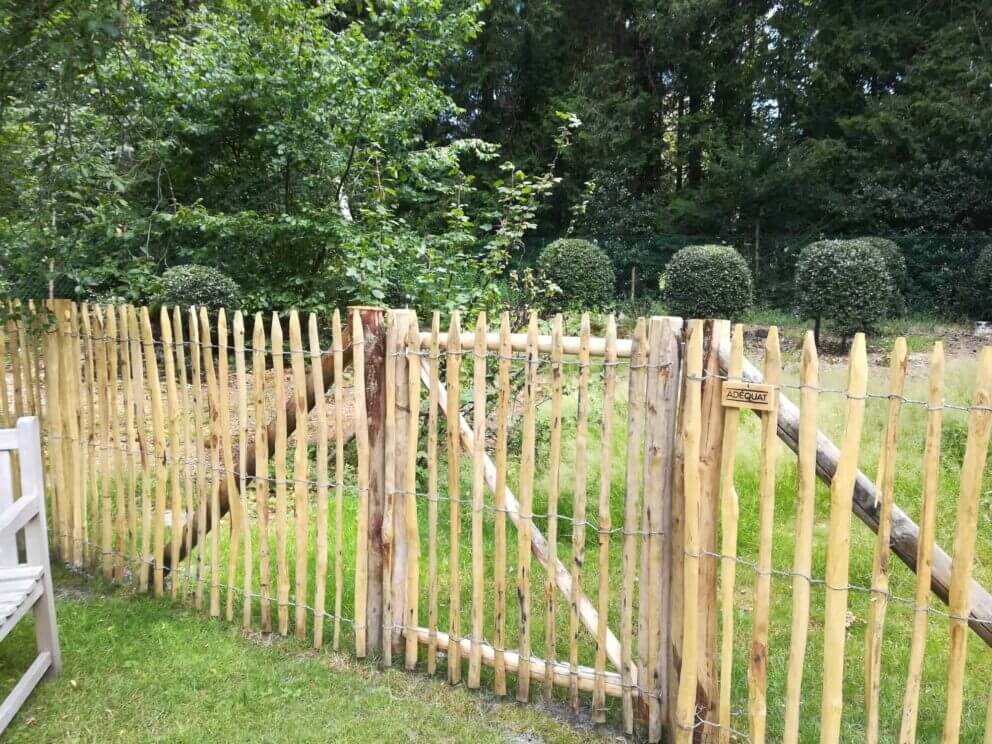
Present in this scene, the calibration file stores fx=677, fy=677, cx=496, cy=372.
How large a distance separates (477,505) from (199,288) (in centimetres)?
604

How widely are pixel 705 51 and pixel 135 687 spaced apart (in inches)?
728

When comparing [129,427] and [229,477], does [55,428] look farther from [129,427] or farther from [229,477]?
[229,477]

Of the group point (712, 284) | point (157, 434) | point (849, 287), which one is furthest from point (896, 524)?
point (712, 284)

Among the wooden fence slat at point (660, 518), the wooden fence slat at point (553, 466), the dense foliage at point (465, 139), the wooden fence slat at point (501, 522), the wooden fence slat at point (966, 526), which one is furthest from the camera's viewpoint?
the dense foliage at point (465, 139)

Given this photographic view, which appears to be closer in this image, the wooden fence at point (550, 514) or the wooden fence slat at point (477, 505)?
the wooden fence at point (550, 514)

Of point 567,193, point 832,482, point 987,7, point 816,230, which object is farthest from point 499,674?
point 567,193

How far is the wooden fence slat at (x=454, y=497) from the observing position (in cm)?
275

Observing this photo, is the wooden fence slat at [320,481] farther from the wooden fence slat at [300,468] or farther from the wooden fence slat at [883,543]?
the wooden fence slat at [883,543]

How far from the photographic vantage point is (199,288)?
763 cm

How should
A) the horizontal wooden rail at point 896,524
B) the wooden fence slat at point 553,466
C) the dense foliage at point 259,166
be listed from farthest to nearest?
the dense foliage at point 259,166 → the wooden fence slat at point 553,466 → the horizontal wooden rail at point 896,524

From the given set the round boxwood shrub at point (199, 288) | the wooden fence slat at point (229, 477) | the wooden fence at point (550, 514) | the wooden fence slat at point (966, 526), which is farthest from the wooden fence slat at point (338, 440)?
the round boxwood shrub at point (199, 288)

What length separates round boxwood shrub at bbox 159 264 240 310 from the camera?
7586 millimetres

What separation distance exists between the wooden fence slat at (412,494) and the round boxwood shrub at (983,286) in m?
12.6

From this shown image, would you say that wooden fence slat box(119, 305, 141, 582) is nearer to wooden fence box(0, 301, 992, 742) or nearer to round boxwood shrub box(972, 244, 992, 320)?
wooden fence box(0, 301, 992, 742)
